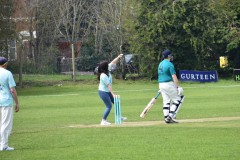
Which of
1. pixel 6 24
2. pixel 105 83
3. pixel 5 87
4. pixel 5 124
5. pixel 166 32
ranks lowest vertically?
pixel 5 124

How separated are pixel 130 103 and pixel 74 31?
25.9 metres

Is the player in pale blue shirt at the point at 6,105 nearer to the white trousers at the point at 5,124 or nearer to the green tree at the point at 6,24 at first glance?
the white trousers at the point at 5,124

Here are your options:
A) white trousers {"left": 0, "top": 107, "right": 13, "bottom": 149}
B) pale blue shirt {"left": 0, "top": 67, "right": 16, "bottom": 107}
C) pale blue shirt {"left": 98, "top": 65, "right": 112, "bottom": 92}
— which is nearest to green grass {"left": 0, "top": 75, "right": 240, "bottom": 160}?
white trousers {"left": 0, "top": 107, "right": 13, "bottom": 149}

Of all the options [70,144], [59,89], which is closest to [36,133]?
[70,144]

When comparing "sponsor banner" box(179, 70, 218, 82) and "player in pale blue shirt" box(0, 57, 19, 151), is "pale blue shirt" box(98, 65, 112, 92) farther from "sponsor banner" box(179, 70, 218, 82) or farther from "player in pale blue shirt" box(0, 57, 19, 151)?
"sponsor banner" box(179, 70, 218, 82)

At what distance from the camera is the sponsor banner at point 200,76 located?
1823 inches

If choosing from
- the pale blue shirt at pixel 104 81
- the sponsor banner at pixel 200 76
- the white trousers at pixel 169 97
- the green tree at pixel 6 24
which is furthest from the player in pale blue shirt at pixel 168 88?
the sponsor banner at pixel 200 76

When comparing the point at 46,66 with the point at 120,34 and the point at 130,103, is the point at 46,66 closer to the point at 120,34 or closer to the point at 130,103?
the point at 120,34

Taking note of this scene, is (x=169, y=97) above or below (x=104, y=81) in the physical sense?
below

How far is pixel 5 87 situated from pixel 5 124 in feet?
2.64

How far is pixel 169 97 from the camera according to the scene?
1920 cm

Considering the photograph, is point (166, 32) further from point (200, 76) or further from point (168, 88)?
point (168, 88)

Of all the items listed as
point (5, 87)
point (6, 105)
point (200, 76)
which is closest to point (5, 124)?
point (6, 105)

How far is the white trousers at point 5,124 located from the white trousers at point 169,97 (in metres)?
6.14
